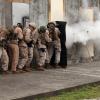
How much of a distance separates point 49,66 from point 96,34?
10.4 ft

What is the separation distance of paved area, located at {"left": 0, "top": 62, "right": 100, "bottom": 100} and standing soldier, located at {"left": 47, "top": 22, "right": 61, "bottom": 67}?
0.59 metres

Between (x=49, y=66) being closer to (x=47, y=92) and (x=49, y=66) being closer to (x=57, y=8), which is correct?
(x=57, y=8)

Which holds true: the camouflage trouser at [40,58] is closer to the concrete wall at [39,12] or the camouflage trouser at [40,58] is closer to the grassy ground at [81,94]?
the concrete wall at [39,12]

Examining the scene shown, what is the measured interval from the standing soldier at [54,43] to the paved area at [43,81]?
0.59 metres

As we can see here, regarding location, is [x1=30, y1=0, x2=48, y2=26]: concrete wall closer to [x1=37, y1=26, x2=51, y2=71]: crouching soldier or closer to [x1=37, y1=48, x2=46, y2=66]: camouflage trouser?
[x1=37, y1=26, x2=51, y2=71]: crouching soldier

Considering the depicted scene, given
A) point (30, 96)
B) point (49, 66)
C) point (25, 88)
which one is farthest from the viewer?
point (49, 66)

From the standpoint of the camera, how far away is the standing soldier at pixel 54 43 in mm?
16797

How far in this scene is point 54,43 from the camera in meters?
17.0

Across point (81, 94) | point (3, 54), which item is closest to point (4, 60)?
point (3, 54)

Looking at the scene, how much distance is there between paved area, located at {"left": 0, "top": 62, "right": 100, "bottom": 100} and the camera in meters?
12.0

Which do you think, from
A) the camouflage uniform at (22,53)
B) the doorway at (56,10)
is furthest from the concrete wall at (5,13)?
the doorway at (56,10)

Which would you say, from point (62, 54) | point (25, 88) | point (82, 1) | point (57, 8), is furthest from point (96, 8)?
point (25, 88)

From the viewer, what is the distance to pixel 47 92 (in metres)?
12.0

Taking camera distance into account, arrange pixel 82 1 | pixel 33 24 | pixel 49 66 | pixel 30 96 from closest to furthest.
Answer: pixel 30 96 < pixel 33 24 < pixel 49 66 < pixel 82 1
